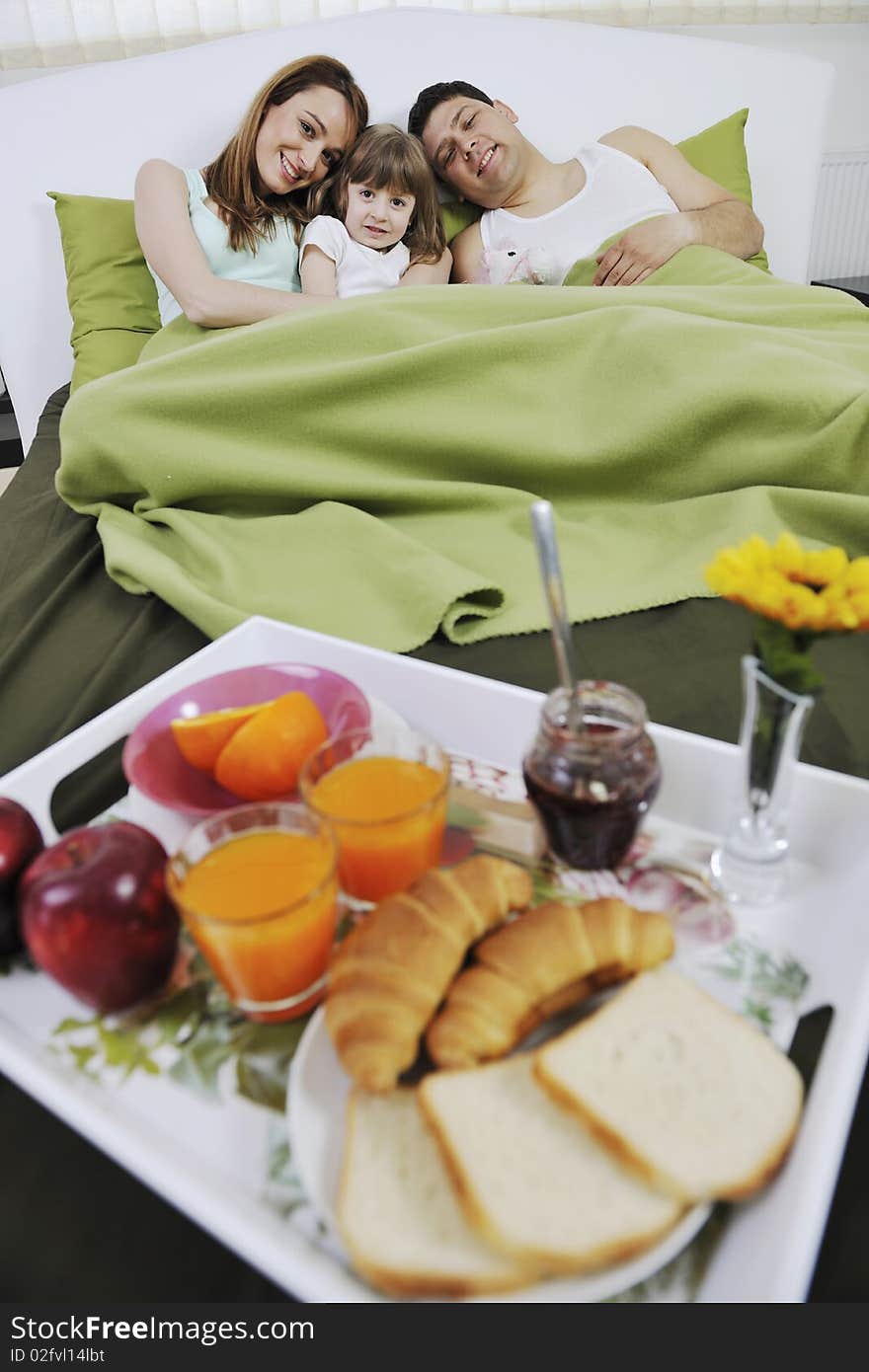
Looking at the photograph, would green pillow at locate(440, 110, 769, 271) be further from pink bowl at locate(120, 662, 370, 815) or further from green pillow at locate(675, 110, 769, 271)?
pink bowl at locate(120, 662, 370, 815)

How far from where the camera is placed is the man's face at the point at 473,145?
1.91m

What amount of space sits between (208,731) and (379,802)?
168mm

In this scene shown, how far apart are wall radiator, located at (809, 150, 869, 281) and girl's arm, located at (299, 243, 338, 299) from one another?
6.04ft

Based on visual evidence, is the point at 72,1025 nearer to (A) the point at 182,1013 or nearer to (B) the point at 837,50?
(A) the point at 182,1013

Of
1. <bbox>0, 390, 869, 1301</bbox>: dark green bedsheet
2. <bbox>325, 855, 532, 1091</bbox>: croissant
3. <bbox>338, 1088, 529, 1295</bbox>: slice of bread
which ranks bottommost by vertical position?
<bbox>0, 390, 869, 1301</bbox>: dark green bedsheet

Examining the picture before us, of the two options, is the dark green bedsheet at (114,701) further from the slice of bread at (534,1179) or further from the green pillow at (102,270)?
the green pillow at (102,270)

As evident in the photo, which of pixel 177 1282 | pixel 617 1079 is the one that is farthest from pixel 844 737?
pixel 177 1282

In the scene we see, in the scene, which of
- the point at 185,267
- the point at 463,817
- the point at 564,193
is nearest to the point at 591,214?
the point at 564,193

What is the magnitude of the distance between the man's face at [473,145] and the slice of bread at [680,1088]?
74.8 inches

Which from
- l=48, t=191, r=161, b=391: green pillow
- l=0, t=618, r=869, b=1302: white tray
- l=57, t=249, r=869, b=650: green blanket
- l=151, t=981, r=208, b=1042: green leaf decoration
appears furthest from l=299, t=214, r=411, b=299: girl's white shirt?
l=151, t=981, r=208, b=1042: green leaf decoration

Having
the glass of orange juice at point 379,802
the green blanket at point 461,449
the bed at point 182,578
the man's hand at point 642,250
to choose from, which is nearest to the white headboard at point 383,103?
the bed at point 182,578

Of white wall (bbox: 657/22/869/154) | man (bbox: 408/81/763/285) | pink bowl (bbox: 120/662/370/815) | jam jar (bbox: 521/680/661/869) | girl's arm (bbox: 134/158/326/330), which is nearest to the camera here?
jam jar (bbox: 521/680/661/869)

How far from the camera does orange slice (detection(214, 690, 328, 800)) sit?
2.25 ft

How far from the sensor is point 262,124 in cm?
185
